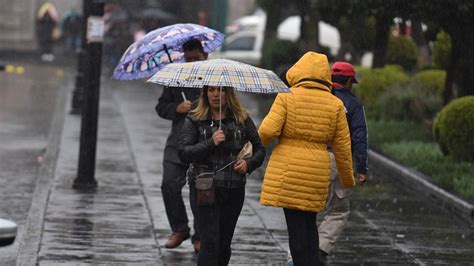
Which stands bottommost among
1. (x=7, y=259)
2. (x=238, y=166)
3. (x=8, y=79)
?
(x=8, y=79)

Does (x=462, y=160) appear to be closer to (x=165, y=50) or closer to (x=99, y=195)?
(x=99, y=195)

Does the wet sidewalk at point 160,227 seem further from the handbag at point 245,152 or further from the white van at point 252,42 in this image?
the white van at point 252,42

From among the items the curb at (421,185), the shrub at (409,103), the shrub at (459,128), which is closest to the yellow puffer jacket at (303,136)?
the curb at (421,185)

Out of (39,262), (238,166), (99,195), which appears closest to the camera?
(238,166)

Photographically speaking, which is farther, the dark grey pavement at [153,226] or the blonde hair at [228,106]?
the dark grey pavement at [153,226]

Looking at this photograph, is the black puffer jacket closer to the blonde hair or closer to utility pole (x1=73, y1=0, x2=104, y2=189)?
the blonde hair

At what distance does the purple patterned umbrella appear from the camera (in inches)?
423

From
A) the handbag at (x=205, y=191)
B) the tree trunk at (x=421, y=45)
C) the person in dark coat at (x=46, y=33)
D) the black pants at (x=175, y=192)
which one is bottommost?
the person in dark coat at (x=46, y=33)

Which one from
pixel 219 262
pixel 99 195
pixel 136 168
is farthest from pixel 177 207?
pixel 136 168

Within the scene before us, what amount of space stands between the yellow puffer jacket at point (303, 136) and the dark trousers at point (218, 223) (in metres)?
0.21

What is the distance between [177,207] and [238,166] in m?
2.28

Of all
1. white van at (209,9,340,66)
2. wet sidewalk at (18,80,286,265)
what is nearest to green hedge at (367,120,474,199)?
wet sidewalk at (18,80,286,265)

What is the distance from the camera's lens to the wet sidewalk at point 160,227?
10953mm

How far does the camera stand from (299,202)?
8930mm
